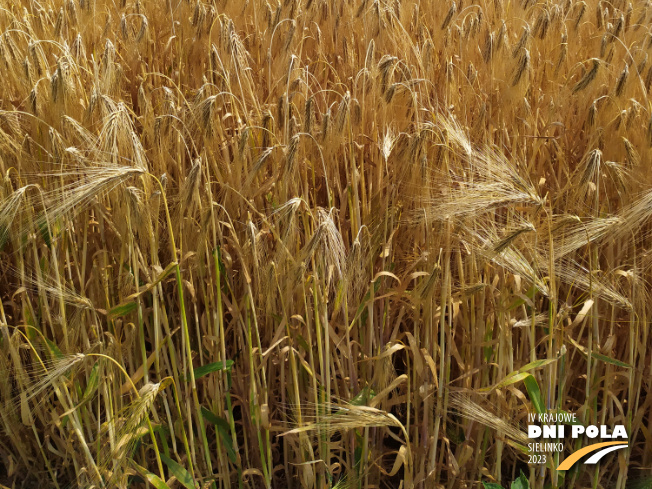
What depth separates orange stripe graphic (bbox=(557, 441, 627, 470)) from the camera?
1.26m

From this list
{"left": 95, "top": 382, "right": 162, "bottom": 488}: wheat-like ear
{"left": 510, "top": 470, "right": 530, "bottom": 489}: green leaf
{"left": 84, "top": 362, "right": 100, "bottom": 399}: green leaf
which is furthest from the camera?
{"left": 510, "top": 470, "right": 530, "bottom": 489}: green leaf

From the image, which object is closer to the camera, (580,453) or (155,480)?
(155,480)

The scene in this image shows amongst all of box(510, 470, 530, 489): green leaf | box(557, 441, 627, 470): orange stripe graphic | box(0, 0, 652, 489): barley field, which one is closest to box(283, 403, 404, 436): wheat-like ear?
box(0, 0, 652, 489): barley field

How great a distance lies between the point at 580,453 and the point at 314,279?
652 mm

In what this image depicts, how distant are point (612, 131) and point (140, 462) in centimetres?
120

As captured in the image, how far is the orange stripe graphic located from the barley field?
3 cm

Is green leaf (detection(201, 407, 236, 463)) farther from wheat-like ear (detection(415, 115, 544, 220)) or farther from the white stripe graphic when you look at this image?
the white stripe graphic

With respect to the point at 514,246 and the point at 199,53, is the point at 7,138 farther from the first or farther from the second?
the point at 514,246

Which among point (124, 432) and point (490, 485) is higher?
point (124, 432)

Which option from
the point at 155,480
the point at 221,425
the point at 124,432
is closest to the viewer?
Result: the point at 124,432

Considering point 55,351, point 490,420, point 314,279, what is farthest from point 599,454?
point 55,351

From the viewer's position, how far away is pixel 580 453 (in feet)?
4.17

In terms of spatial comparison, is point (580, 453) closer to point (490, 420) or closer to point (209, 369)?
point (490, 420)

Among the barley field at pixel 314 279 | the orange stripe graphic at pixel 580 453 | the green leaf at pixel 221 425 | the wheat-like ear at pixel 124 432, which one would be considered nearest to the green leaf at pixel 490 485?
the barley field at pixel 314 279
